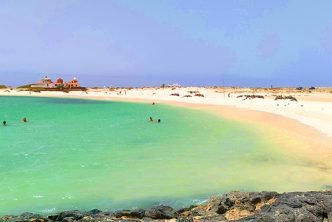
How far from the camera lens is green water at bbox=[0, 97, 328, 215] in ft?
36.4

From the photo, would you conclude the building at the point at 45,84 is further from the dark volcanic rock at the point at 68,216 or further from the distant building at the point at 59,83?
the dark volcanic rock at the point at 68,216

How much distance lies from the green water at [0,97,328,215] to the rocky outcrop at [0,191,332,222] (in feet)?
5.74

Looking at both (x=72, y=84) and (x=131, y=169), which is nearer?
(x=131, y=169)

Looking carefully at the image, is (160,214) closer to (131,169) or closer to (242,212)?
(242,212)

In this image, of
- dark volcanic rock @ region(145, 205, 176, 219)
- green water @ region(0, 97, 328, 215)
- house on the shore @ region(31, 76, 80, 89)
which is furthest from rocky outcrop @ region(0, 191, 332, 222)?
house on the shore @ region(31, 76, 80, 89)

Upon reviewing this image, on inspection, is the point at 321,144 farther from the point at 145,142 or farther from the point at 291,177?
the point at 145,142

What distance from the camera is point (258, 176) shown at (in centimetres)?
1334

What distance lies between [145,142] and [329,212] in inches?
580

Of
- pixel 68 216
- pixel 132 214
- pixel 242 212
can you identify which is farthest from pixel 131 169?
pixel 242 212

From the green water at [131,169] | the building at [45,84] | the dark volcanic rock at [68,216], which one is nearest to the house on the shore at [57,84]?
the building at [45,84]

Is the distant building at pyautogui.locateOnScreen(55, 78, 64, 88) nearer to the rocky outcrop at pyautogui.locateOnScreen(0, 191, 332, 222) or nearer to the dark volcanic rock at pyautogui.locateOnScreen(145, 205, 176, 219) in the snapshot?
the rocky outcrop at pyautogui.locateOnScreen(0, 191, 332, 222)

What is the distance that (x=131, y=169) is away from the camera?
14570 millimetres

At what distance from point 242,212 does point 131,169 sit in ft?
22.7

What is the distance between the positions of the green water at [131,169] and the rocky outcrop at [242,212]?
1.75 metres
